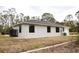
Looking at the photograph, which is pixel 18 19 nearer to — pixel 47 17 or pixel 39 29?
pixel 39 29

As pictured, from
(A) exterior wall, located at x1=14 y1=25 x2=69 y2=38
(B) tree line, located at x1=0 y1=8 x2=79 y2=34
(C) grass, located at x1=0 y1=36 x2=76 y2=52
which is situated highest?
(B) tree line, located at x1=0 y1=8 x2=79 y2=34

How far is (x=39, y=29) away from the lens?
2.95 meters

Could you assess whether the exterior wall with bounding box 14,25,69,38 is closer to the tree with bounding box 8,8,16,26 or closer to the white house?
the white house

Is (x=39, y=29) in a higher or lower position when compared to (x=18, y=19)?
lower

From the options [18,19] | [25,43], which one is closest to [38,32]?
[25,43]

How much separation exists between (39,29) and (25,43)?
1.02 ft

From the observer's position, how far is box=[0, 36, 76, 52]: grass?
2.87 meters

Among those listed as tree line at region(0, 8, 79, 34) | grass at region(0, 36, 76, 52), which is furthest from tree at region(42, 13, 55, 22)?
grass at region(0, 36, 76, 52)

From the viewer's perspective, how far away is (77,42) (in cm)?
299

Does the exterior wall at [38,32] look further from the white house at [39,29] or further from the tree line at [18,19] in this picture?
the tree line at [18,19]

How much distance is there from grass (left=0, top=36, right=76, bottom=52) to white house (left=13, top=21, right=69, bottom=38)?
0.07m
